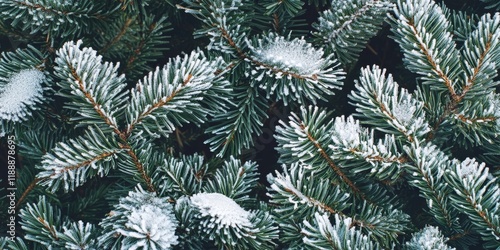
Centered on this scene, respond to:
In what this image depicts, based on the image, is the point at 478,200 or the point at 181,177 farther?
the point at 181,177

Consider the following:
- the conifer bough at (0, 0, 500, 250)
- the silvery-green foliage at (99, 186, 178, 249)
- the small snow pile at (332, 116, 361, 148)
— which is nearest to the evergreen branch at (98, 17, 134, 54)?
the conifer bough at (0, 0, 500, 250)

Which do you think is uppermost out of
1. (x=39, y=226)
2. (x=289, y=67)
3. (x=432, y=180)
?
(x=289, y=67)

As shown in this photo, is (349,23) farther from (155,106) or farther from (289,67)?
(155,106)

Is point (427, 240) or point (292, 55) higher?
point (292, 55)

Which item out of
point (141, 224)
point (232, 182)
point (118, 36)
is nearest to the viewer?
point (141, 224)

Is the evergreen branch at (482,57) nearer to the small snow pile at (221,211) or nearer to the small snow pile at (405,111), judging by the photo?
the small snow pile at (405,111)

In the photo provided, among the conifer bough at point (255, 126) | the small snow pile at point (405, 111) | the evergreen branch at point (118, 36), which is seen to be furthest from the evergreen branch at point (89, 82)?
the small snow pile at point (405, 111)

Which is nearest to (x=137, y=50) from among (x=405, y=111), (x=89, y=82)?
(x=89, y=82)
